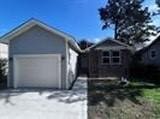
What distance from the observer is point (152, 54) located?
32594 millimetres

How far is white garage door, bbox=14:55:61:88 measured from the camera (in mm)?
18302

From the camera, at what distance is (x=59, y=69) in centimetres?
1809

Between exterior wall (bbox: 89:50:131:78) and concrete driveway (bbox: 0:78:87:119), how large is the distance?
445 inches

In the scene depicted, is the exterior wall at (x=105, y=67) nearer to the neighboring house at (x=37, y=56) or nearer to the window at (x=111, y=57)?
the window at (x=111, y=57)

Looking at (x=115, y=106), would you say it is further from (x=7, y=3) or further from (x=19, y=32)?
(x=7, y=3)

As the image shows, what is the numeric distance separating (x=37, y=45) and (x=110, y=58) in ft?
33.1

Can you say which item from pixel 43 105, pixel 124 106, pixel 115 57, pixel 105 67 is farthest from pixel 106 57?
pixel 43 105

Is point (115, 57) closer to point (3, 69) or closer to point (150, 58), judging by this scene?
point (150, 58)

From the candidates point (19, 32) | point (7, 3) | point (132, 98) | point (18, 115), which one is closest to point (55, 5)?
point (7, 3)

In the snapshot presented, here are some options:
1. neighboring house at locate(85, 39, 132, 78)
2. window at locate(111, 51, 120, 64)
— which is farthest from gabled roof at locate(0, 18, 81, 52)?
window at locate(111, 51, 120, 64)

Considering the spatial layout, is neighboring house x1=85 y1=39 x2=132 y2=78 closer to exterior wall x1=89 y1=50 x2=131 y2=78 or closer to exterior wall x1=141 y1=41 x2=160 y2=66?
exterior wall x1=89 y1=50 x2=131 y2=78

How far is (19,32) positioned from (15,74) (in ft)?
9.47

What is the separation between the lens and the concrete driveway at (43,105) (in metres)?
10.5

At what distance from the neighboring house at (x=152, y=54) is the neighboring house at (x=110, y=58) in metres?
6.64
